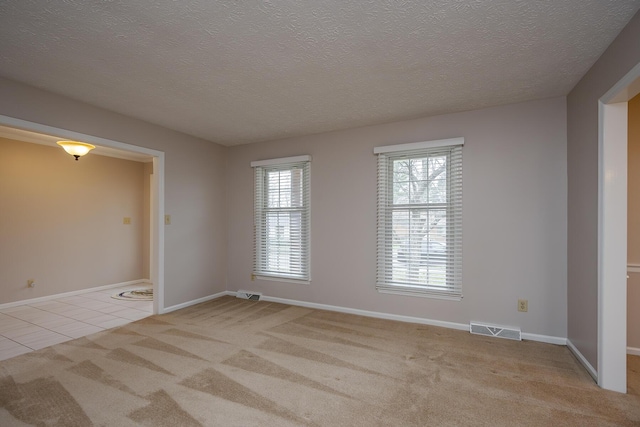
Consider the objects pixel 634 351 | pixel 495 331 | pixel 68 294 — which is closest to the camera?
pixel 634 351

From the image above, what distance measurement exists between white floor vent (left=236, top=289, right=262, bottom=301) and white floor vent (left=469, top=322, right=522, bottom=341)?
3.00 metres

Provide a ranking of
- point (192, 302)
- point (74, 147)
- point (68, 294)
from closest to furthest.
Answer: point (74, 147) < point (192, 302) < point (68, 294)

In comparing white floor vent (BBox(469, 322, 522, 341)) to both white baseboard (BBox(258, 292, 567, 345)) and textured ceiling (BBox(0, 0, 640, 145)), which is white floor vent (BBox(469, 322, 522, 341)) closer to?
white baseboard (BBox(258, 292, 567, 345))

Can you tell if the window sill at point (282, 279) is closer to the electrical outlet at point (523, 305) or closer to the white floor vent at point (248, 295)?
the white floor vent at point (248, 295)

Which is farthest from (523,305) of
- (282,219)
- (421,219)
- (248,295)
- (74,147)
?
(74,147)

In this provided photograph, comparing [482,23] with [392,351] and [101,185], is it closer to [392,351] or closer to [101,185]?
[392,351]

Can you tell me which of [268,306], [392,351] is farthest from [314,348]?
[268,306]

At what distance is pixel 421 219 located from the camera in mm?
3824

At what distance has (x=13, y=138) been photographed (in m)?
4.75

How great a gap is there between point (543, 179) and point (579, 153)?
0.47m

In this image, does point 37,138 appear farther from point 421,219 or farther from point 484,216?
point 484,216

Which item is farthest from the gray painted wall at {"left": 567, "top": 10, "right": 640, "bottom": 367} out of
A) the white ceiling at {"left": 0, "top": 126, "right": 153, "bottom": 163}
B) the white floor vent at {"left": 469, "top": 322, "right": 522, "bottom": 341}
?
the white ceiling at {"left": 0, "top": 126, "right": 153, "bottom": 163}

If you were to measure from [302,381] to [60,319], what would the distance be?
3539 millimetres

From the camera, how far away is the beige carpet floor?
2033 millimetres
